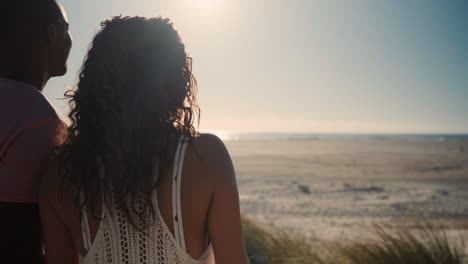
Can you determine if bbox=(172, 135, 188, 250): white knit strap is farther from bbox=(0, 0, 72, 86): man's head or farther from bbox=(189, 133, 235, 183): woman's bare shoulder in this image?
bbox=(0, 0, 72, 86): man's head

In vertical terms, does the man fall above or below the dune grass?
above

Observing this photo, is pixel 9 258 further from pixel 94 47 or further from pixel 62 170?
pixel 94 47

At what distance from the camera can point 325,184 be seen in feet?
52.4

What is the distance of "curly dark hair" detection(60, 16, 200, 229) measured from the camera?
47.8 inches

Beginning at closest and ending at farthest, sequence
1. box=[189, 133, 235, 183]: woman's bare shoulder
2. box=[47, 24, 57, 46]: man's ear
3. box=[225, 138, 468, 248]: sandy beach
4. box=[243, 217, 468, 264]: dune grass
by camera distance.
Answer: box=[189, 133, 235, 183]: woman's bare shoulder < box=[47, 24, 57, 46]: man's ear < box=[243, 217, 468, 264]: dune grass < box=[225, 138, 468, 248]: sandy beach

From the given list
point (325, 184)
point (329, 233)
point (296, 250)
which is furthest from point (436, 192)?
point (296, 250)

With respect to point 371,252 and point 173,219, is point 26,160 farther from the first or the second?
point 371,252

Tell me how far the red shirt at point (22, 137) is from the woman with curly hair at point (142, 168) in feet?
0.19

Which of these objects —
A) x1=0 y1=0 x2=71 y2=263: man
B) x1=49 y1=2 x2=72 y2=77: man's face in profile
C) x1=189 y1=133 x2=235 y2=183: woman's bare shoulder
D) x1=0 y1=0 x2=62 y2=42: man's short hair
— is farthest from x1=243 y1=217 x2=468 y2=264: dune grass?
x1=0 y1=0 x2=62 y2=42: man's short hair

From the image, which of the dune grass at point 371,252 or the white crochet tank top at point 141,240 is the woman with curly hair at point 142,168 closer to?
the white crochet tank top at point 141,240

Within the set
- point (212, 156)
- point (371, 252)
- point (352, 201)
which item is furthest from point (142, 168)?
point (352, 201)

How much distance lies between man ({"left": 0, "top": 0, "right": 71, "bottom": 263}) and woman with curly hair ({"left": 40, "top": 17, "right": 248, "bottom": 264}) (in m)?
0.06

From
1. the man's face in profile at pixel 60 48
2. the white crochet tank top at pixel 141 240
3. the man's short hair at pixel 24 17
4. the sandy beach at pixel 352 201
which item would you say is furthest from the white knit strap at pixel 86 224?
the sandy beach at pixel 352 201

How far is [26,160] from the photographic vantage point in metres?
1.22
